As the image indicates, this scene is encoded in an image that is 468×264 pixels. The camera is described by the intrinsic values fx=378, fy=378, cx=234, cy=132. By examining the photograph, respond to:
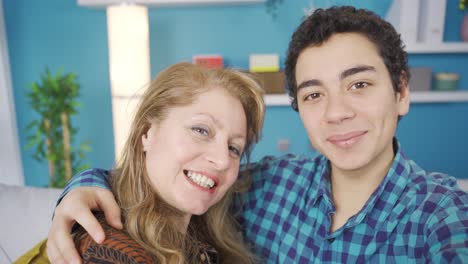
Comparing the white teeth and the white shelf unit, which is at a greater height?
the white shelf unit

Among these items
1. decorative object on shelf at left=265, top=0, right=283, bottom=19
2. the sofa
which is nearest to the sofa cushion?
the sofa

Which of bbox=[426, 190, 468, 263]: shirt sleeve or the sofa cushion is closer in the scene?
bbox=[426, 190, 468, 263]: shirt sleeve

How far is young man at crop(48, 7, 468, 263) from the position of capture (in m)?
0.94

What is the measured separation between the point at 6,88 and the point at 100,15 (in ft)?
3.07

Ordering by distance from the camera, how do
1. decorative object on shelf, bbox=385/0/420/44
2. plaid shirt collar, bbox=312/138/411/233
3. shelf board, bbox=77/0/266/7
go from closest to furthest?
plaid shirt collar, bbox=312/138/411/233 < decorative object on shelf, bbox=385/0/420/44 < shelf board, bbox=77/0/266/7

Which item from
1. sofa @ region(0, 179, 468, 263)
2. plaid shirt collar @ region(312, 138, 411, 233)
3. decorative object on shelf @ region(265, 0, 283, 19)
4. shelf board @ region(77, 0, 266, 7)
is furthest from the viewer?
decorative object on shelf @ region(265, 0, 283, 19)

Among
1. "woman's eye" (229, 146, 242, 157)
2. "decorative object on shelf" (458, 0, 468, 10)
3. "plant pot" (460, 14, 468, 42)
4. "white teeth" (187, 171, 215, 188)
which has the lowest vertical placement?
"white teeth" (187, 171, 215, 188)

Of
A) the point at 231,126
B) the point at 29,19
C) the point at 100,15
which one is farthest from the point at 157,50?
the point at 231,126

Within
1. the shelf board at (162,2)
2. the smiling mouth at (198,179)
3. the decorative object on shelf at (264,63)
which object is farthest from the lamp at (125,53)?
A: the smiling mouth at (198,179)

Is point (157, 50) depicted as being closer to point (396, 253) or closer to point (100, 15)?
point (100, 15)

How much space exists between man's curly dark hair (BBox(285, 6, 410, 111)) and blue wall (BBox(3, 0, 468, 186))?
1.85 meters

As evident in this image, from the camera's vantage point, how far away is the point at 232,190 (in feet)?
4.20

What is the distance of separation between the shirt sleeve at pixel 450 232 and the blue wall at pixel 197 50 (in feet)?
7.31

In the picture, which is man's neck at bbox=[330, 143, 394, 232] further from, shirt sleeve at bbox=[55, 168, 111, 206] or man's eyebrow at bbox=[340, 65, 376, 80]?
shirt sleeve at bbox=[55, 168, 111, 206]
